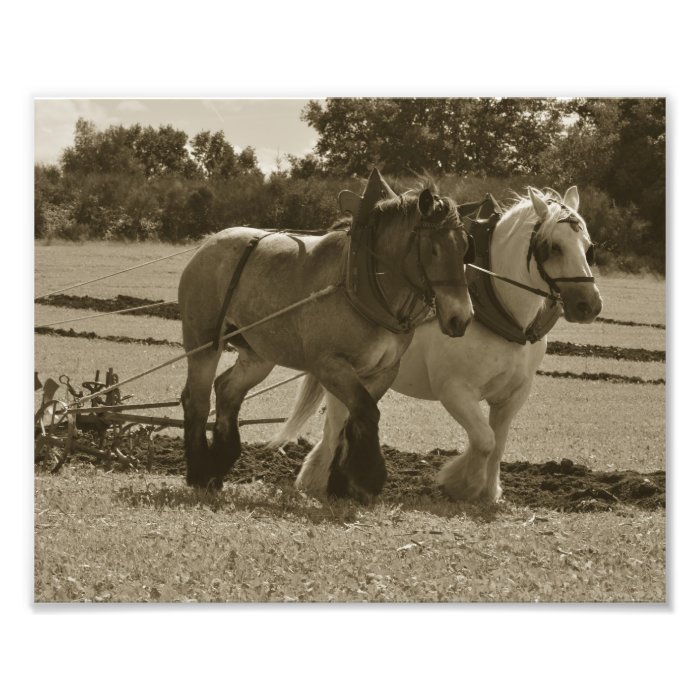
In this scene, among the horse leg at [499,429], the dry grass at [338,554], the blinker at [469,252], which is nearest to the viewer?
the blinker at [469,252]

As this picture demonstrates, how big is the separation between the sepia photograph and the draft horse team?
1cm

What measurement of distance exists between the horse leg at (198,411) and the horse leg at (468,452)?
1.25 metres

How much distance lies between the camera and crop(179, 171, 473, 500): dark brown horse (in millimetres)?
5703

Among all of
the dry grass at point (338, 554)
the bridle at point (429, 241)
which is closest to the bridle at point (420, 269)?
the bridle at point (429, 241)

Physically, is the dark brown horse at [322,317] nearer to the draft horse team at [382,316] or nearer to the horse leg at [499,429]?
the draft horse team at [382,316]

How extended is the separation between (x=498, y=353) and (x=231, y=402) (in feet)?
4.82

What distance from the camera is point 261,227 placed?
6742 millimetres

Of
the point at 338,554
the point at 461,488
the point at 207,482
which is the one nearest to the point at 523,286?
the point at 461,488

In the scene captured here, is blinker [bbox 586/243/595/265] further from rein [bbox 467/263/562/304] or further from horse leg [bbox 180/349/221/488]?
horse leg [bbox 180/349/221/488]

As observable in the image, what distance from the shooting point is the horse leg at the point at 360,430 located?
5.83 metres

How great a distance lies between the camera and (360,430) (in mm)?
5832

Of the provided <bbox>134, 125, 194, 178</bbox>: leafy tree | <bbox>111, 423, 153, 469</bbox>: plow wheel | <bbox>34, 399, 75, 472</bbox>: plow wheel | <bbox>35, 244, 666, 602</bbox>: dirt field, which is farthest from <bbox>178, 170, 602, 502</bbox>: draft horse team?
<bbox>34, 399, 75, 472</bbox>: plow wheel
